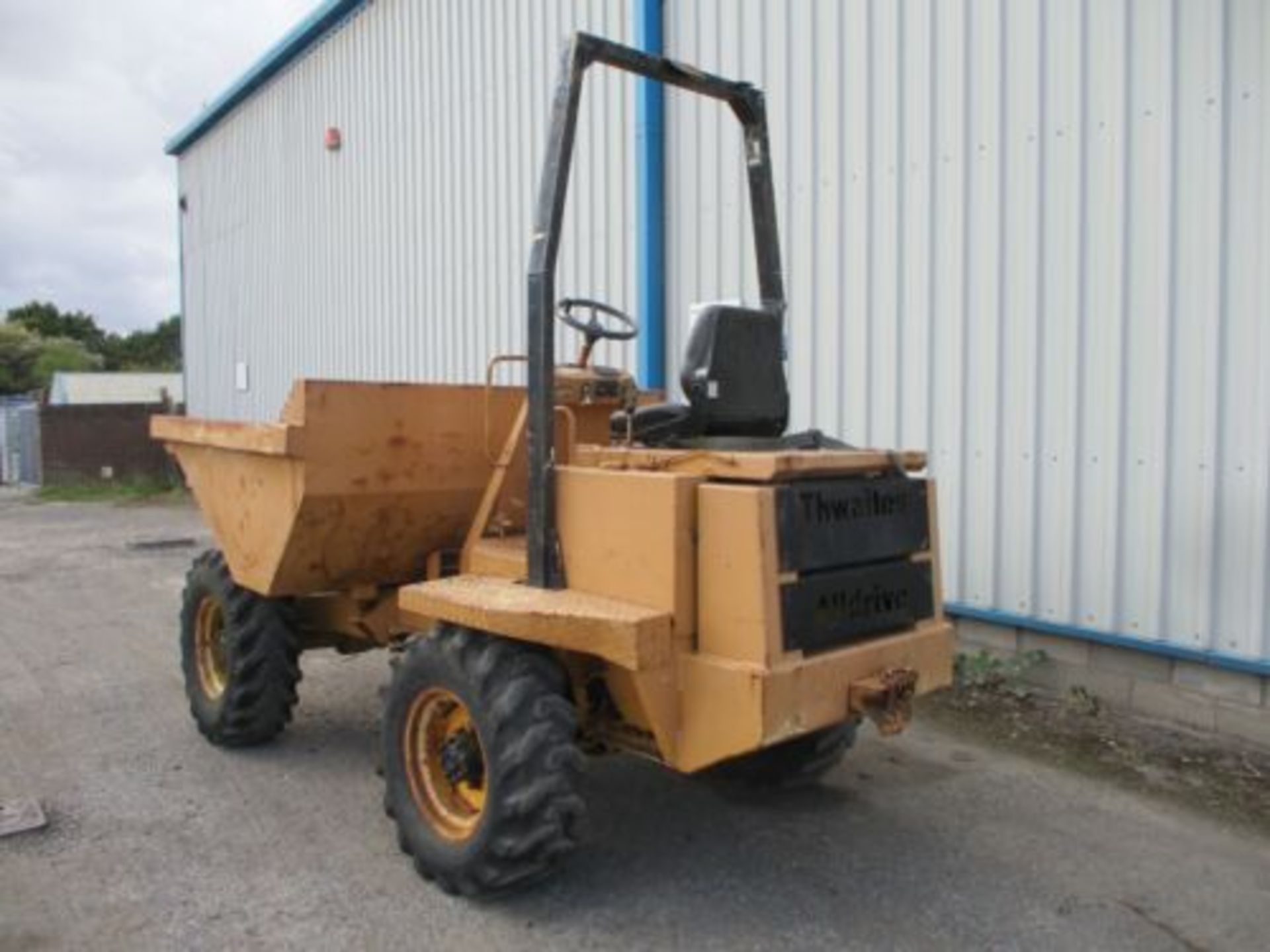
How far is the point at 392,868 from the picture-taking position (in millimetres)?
4344

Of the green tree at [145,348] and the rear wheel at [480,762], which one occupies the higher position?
the green tree at [145,348]

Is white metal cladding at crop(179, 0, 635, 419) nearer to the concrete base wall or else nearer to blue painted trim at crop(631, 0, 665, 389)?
blue painted trim at crop(631, 0, 665, 389)

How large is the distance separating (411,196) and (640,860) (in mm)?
9606

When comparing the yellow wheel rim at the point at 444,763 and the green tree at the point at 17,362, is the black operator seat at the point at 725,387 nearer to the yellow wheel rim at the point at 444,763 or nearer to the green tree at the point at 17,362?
the yellow wheel rim at the point at 444,763

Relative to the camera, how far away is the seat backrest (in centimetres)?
421

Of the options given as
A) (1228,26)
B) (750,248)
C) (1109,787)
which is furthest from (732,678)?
(750,248)

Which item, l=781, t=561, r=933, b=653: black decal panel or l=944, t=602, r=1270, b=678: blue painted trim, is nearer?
l=781, t=561, r=933, b=653: black decal panel

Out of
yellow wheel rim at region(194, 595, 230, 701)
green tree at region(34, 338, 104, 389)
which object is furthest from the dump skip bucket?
green tree at region(34, 338, 104, 389)

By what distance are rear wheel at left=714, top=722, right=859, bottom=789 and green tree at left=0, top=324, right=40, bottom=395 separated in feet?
205

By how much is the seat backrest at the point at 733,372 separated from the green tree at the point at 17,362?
62.8 meters

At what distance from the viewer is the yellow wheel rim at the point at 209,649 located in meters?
5.95

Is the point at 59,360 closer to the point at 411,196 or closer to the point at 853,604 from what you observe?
the point at 411,196

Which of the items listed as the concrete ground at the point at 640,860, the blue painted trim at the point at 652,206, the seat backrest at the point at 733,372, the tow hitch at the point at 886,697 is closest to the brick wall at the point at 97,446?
the blue painted trim at the point at 652,206

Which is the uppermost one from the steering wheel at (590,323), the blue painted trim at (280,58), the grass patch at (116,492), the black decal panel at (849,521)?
the blue painted trim at (280,58)
